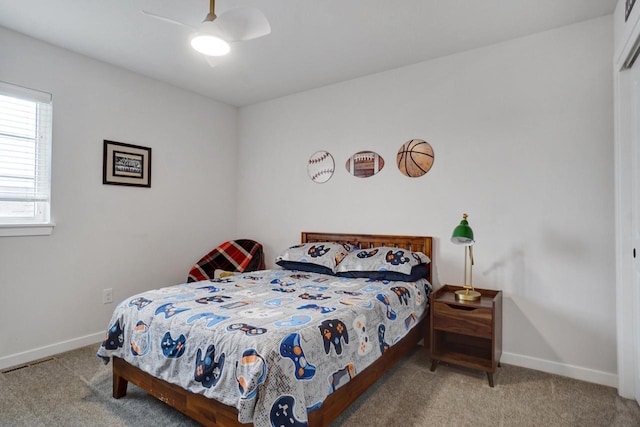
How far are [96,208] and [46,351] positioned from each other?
3.95 ft

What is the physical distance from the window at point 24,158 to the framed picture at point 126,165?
1.43ft

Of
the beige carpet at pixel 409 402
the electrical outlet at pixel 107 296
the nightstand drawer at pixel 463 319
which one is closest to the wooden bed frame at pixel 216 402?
the beige carpet at pixel 409 402

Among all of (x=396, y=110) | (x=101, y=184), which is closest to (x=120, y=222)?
(x=101, y=184)

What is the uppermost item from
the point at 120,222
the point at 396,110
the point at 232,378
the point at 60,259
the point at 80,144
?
the point at 396,110

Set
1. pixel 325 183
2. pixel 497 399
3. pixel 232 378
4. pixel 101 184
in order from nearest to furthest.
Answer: pixel 232 378 < pixel 497 399 < pixel 101 184 < pixel 325 183

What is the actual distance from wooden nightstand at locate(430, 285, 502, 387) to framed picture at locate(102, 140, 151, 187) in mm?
2903

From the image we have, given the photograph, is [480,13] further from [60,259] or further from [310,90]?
[60,259]

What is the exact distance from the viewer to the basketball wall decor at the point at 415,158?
3062mm

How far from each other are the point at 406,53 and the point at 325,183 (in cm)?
145

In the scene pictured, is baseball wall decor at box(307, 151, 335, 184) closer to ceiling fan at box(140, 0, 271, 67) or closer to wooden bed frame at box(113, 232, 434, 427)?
wooden bed frame at box(113, 232, 434, 427)

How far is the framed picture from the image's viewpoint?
124 inches

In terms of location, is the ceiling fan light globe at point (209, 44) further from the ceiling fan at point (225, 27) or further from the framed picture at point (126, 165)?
the framed picture at point (126, 165)

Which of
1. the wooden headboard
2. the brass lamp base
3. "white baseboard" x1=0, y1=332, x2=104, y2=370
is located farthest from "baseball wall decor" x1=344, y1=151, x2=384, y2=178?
"white baseboard" x1=0, y1=332, x2=104, y2=370

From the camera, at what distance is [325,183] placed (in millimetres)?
3695
